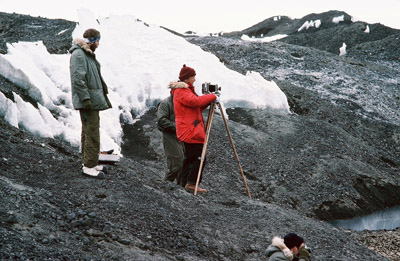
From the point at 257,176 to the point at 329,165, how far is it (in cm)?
272

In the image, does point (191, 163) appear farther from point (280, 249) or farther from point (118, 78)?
point (118, 78)

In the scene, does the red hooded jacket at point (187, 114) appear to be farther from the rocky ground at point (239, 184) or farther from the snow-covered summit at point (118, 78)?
the snow-covered summit at point (118, 78)

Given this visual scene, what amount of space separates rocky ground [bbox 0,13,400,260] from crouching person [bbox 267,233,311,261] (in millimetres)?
1297

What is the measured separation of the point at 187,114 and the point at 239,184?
451 cm

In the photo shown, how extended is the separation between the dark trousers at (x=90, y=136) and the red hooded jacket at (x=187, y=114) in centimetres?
158

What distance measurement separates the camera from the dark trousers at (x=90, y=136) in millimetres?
6914

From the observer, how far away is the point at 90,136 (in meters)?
6.95

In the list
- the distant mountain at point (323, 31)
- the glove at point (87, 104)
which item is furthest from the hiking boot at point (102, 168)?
the distant mountain at point (323, 31)

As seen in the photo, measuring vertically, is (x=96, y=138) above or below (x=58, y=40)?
below

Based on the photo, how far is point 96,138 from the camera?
702 cm

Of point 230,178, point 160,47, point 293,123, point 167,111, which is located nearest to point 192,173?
point 167,111

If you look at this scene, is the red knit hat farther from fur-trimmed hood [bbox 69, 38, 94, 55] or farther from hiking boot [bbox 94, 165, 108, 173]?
hiking boot [bbox 94, 165, 108, 173]

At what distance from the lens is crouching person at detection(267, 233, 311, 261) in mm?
5004

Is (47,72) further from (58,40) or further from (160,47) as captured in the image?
(160,47)
